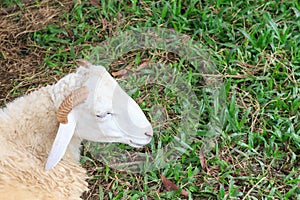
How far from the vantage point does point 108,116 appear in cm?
335

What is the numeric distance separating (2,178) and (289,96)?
2179 mm

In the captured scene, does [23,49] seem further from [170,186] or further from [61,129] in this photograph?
[170,186]

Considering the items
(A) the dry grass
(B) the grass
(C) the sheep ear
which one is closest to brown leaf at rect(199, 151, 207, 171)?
(B) the grass

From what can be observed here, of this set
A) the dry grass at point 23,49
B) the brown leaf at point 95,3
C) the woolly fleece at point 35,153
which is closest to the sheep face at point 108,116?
the woolly fleece at point 35,153

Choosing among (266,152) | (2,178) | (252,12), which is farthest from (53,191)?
(252,12)

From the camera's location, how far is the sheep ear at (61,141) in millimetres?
3285

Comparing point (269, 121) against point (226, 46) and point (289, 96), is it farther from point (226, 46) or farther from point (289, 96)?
point (226, 46)

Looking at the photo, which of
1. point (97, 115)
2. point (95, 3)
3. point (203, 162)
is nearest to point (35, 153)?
point (97, 115)

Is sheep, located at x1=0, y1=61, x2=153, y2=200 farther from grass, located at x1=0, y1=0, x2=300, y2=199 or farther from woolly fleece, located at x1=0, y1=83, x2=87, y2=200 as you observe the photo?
grass, located at x1=0, y1=0, x2=300, y2=199

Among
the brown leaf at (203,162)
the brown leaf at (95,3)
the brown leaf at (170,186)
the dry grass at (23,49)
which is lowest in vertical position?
the brown leaf at (170,186)

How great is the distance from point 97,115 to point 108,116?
2.8 inches

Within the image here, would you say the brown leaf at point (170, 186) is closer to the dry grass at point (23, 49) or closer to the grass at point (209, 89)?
the grass at point (209, 89)

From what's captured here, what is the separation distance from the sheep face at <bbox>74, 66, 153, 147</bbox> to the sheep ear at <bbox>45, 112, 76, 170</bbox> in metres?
0.08

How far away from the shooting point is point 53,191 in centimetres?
342
